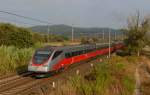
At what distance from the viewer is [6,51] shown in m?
33.6

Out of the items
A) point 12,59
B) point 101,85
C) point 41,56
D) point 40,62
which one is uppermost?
point 41,56

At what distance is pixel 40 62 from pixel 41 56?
78 centimetres

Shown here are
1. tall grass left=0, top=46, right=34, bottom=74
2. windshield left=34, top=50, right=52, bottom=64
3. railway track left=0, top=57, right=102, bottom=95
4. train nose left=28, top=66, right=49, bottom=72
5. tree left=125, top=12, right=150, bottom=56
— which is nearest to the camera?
railway track left=0, top=57, right=102, bottom=95

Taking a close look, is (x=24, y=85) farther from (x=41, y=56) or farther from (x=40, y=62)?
(x=41, y=56)

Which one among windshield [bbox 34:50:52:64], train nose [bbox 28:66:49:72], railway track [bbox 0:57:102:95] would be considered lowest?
railway track [bbox 0:57:102:95]

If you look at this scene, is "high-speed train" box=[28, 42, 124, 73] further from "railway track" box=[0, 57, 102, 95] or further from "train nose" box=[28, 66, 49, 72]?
"railway track" box=[0, 57, 102, 95]

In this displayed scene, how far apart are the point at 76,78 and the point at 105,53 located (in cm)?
4310

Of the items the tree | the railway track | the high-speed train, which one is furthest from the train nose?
the tree

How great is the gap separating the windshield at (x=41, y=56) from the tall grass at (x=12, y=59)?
13.2 ft

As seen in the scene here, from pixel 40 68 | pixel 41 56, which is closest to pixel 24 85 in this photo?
pixel 40 68

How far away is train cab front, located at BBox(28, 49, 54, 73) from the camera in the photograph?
87.7 ft

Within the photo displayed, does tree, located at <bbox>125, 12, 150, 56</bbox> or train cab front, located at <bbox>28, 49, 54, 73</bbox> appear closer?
train cab front, located at <bbox>28, 49, 54, 73</bbox>

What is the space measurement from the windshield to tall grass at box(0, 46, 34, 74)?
401cm

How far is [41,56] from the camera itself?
27.6 metres
